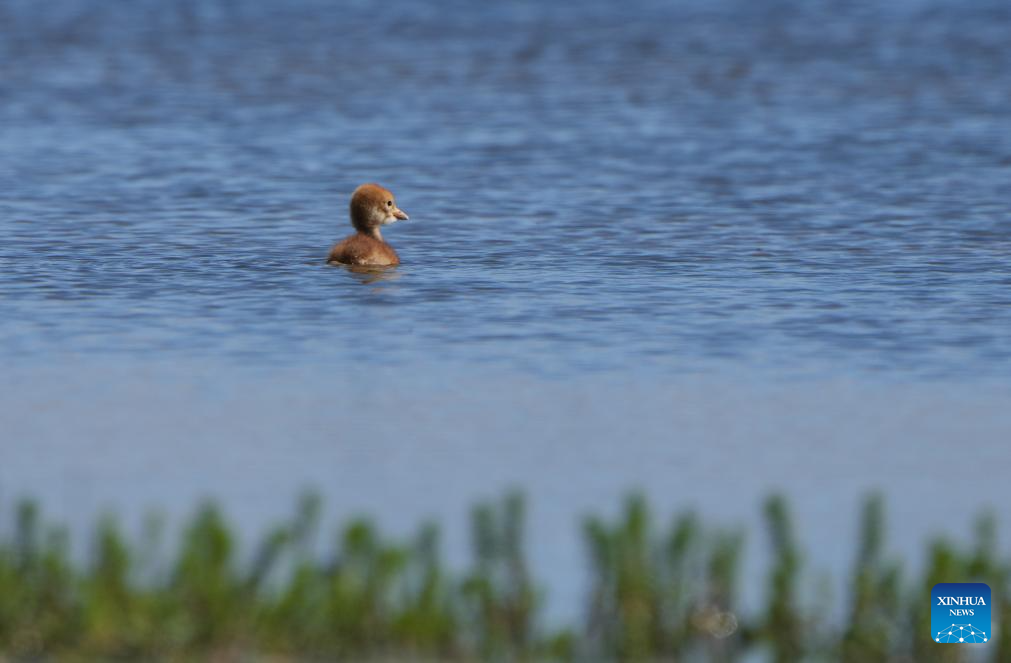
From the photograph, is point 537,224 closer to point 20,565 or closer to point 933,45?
point 20,565

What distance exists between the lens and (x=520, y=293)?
44.9 feet

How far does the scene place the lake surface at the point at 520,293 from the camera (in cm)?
890

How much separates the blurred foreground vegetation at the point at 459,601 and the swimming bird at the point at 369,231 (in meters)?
7.88

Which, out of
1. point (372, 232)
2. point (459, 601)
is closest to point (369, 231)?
point (372, 232)

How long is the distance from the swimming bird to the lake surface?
28 cm

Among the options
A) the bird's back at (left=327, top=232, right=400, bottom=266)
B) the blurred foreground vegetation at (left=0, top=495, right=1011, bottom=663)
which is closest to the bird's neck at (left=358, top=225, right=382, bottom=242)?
the bird's back at (left=327, top=232, right=400, bottom=266)

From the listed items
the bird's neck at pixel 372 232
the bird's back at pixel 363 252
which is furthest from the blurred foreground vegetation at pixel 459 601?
the bird's neck at pixel 372 232

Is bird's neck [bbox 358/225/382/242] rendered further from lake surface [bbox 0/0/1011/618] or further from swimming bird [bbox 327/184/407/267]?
lake surface [bbox 0/0/1011/618]

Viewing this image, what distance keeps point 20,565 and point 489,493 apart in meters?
2.36

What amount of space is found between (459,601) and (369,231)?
8936 mm

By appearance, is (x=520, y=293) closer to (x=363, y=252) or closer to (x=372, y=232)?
(x=363, y=252)

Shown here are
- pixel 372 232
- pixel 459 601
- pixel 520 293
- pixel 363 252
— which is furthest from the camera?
pixel 372 232

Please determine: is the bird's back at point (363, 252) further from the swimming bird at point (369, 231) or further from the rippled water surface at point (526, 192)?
the rippled water surface at point (526, 192)

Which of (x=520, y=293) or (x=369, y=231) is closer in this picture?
(x=520, y=293)
